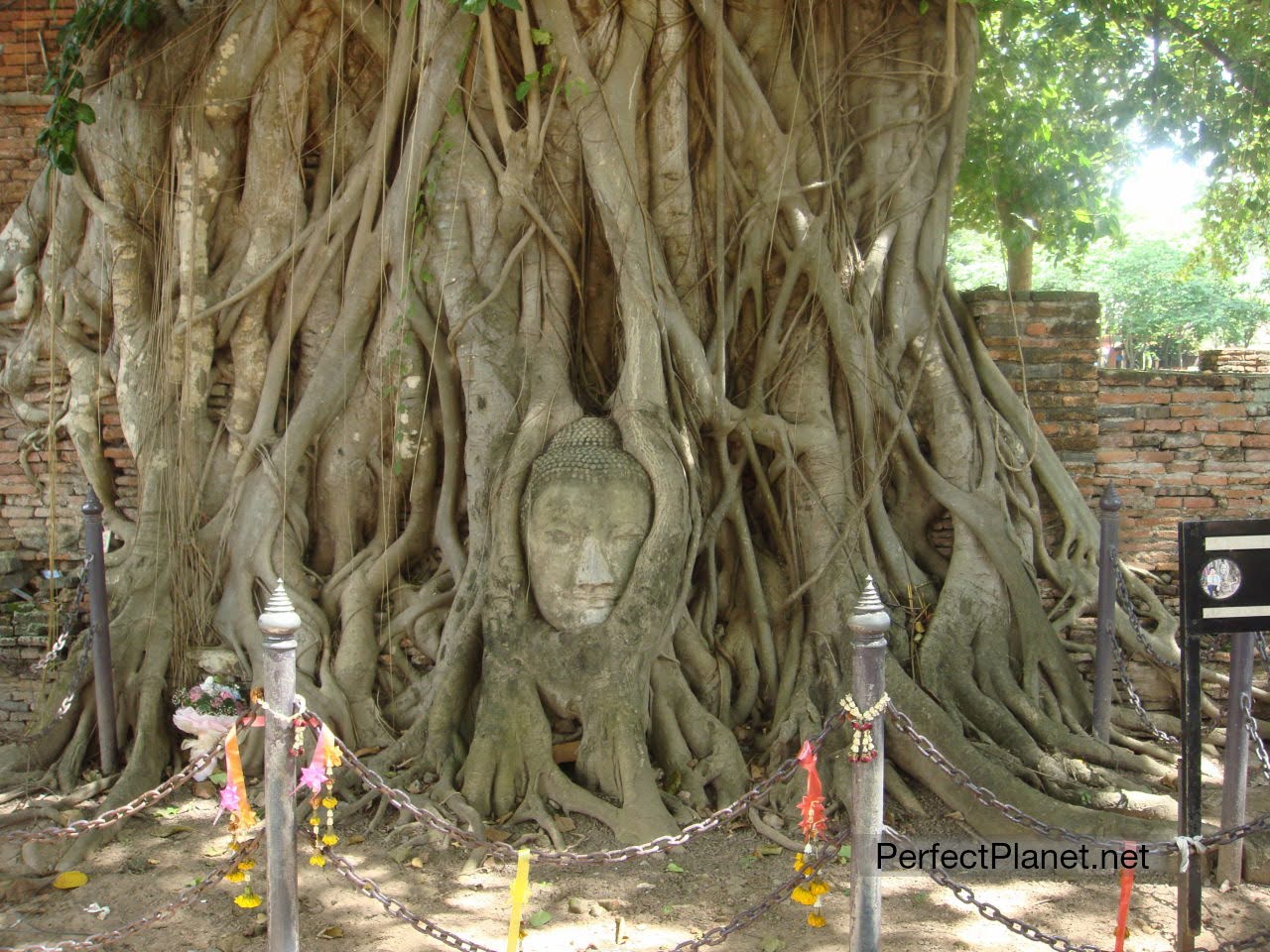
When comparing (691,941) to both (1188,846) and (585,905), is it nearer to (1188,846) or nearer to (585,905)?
(585,905)

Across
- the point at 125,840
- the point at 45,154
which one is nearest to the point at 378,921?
the point at 125,840

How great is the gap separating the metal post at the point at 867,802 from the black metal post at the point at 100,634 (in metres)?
2.93

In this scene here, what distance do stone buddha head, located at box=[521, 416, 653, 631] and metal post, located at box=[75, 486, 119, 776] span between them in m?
1.61

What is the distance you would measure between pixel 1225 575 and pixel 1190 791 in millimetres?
572

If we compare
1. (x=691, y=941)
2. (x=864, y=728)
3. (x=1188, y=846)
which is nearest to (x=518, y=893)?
(x=691, y=941)

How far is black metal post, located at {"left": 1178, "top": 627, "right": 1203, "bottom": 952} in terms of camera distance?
2838mm

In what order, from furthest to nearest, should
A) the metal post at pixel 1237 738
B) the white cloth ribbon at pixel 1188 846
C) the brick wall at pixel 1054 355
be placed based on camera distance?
the brick wall at pixel 1054 355 < the metal post at pixel 1237 738 < the white cloth ribbon at pixel 1188 846

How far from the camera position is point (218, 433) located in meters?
4.81

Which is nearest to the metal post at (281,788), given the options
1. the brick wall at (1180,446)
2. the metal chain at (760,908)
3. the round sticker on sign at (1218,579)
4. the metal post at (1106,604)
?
the metal chain at (760,908)

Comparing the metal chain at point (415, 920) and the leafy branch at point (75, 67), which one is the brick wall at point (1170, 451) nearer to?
the metal chain at point (415, 920)

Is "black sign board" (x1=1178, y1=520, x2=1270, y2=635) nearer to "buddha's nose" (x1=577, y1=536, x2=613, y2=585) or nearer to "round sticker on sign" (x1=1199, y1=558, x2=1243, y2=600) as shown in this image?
"round sticker on sign" (x1=1199, y1=558, x2=1243, y2=600)

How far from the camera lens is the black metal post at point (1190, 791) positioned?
284 cm

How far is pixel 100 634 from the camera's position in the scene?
4086 millimetres

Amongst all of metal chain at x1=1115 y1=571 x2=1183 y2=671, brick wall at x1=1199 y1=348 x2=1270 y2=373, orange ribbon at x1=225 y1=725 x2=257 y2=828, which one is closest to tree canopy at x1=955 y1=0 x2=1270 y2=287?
brick wall at x1=1199 y1=348 x2=1270 y2=373
